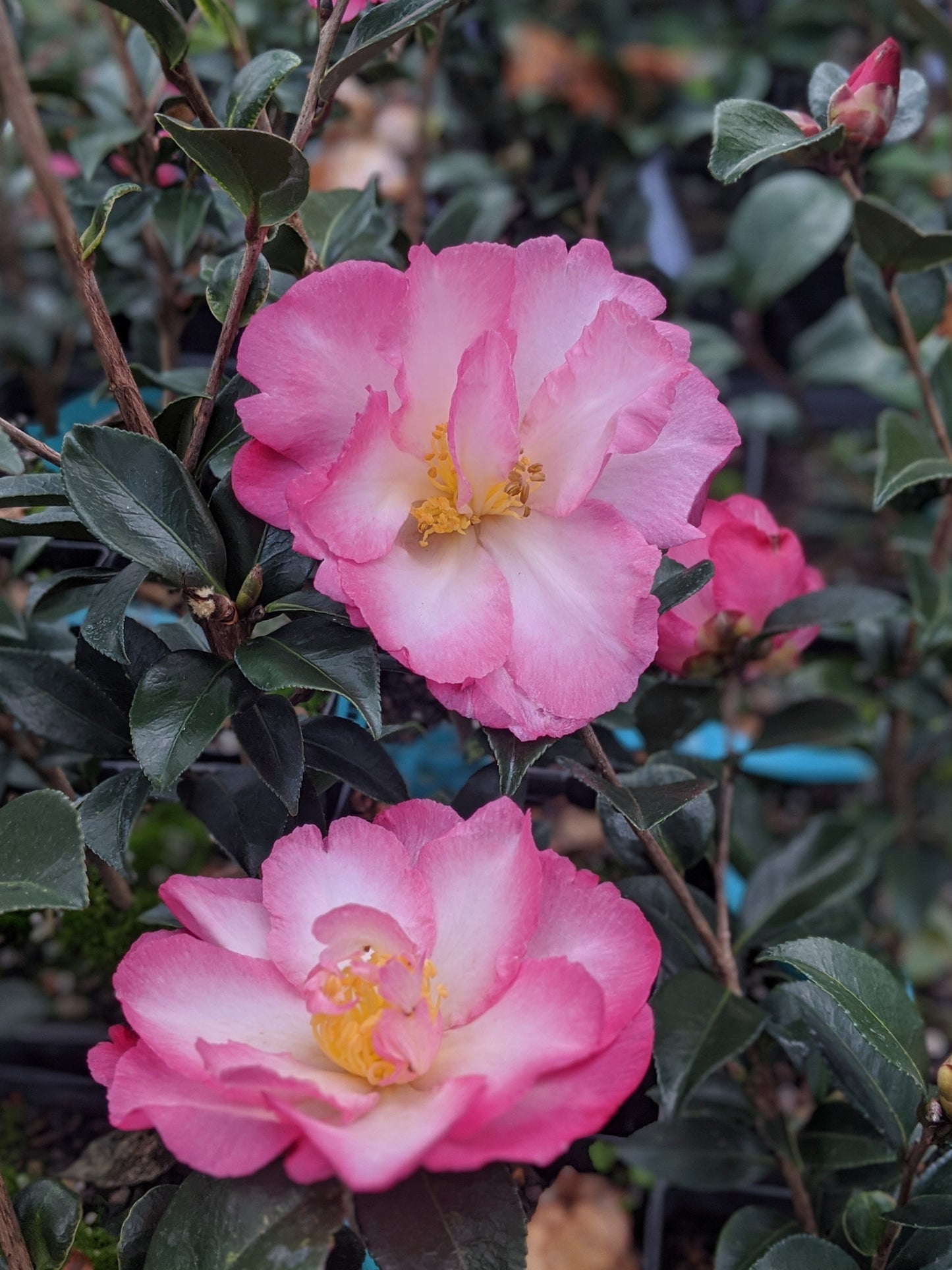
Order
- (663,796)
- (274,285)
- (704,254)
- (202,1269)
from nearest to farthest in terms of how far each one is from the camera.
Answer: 1. (202,1269)
2. (663,796)
3. (274,285)
4. (704,254)

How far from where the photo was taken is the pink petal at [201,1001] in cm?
50

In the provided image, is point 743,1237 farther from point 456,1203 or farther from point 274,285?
point 274,285

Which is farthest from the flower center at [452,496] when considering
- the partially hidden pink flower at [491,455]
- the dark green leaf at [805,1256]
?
the dark green leaf at [805,1256]

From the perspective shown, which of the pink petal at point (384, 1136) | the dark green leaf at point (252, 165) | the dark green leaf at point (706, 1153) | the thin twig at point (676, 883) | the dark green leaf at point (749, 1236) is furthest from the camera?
the dark green leaf at point (706, 1153)

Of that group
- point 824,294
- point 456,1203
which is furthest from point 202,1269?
point 824,294

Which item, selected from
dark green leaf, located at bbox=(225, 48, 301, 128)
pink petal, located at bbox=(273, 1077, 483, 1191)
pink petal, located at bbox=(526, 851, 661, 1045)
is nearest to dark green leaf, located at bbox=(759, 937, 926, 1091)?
pink petal, located at bbox=(526, 851, 661, 1045)

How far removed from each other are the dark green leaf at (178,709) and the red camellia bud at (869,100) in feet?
1.72

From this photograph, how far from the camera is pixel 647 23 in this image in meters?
2.38

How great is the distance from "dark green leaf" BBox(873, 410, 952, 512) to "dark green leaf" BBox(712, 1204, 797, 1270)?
51 cm

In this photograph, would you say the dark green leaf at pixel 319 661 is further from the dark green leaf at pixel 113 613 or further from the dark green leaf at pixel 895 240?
the dark green leaf at pixel 895 240

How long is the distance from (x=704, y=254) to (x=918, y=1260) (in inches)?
80.0

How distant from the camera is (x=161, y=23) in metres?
0.66

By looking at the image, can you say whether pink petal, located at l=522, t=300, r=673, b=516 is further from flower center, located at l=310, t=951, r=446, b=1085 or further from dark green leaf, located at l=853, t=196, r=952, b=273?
dark green leaf, located at l=853, t=196, r=952, b=273

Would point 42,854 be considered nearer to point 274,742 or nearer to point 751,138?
point 274,742
